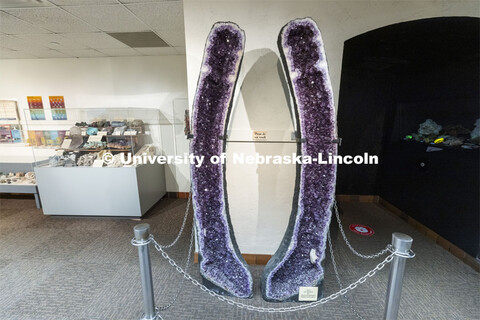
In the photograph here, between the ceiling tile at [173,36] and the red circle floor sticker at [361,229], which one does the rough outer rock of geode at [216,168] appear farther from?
the red circle floor sticker at [361,229]

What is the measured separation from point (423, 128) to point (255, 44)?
2.78m

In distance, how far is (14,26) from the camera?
2.47 metres

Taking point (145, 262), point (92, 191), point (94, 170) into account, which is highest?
point (94, 170)

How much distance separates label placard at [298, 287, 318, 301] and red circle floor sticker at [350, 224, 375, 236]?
58.4 inches

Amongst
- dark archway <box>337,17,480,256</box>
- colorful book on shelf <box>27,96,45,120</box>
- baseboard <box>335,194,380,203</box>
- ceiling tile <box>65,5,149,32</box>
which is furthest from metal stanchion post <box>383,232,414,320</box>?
colorful book on shelf <box>27,96,45,120</box>

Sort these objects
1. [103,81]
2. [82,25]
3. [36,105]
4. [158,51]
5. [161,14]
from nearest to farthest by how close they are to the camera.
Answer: [161,14] → [82,25] → [158,51] → [103,81] → [36,105]

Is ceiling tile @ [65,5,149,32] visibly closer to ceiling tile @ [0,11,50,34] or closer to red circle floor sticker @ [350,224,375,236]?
ceiling tile @ [0,11,50,34]

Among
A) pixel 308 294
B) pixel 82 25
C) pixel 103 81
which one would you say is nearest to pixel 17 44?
pixel 103 81

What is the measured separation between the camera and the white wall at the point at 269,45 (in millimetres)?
1704

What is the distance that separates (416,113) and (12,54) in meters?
6.51

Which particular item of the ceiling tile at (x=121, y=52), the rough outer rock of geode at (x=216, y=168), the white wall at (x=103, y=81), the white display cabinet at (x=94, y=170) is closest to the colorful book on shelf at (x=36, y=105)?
the white wall at (x=103, y=81)

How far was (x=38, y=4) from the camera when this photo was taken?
6.63ft

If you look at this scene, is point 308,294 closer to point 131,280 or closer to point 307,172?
point 307,172

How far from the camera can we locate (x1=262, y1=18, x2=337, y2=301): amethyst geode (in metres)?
1.46
